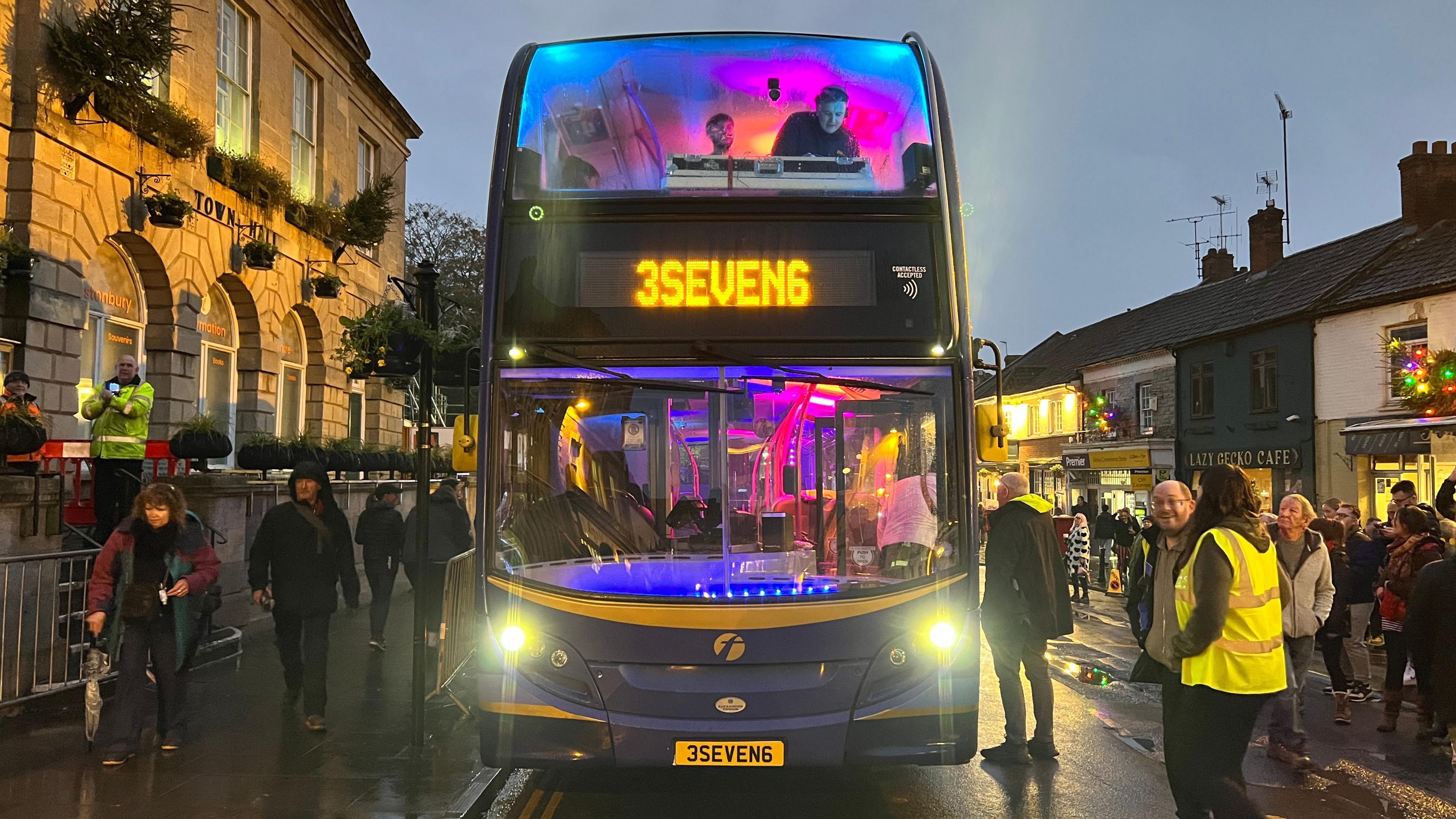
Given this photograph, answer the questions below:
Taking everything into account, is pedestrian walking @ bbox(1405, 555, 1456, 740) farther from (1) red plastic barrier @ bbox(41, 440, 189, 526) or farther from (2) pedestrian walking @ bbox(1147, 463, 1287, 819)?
(1) red plastic barrier @ bbox(41, 440, 189, 526)

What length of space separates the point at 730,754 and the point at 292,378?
1754 centimetres

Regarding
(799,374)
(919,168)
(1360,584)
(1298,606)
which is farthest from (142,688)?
(1360,584)

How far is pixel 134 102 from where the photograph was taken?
44.9 feet

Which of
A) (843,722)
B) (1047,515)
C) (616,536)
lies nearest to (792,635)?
(843,722)

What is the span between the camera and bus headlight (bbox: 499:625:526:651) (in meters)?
5.53

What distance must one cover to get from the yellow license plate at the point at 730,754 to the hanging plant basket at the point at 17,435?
23.1 ft

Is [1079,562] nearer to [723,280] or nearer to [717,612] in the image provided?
[723,280]

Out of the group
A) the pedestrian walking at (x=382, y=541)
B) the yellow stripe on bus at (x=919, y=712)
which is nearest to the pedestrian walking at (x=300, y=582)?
the pedestrian walking at (x=382, y=541)

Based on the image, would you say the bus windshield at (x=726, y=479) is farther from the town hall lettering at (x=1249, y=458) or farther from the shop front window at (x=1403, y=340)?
the town hall lettering at (x=1249, y=458)

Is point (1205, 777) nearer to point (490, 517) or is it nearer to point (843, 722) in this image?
point (843, 722)

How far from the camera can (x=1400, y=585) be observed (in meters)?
8.70

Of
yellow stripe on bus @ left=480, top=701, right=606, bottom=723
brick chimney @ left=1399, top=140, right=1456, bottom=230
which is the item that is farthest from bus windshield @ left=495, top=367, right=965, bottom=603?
brick chimney @ left=1399, top=140, right=1456, bottom=230

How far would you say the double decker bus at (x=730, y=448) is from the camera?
17.9 feet

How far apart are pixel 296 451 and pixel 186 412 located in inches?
122
